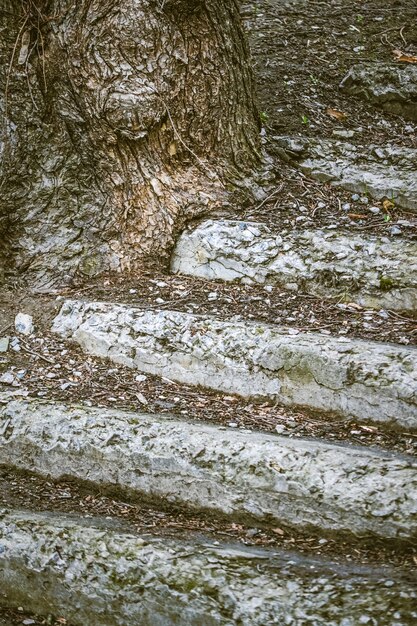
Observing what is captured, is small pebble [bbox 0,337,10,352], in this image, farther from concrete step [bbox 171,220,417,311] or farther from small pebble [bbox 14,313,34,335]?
concrete step [bbox 171,220,417,311]

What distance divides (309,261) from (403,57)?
234cm

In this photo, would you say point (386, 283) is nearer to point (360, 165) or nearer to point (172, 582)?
point (360, 165)

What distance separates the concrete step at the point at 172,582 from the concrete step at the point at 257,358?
0.78 meters

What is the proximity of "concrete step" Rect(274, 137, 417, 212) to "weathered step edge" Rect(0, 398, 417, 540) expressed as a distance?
1.88m

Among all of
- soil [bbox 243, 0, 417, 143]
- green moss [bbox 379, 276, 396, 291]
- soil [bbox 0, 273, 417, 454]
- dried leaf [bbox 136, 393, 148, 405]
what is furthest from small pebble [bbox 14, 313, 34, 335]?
soil [bbox 243, 0, 417, 143]

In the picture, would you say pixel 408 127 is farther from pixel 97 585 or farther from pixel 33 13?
pixel 97 585

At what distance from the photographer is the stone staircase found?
7.87 ft

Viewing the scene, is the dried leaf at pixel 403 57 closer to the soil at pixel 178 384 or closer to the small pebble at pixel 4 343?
the soil at pixel 178 384

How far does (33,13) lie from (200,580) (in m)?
2.87

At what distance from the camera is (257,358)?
3189mm

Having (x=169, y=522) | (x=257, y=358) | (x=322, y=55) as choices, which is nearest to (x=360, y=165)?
(x=322, y=55)

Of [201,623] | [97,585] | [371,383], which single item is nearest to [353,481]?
[371,383]

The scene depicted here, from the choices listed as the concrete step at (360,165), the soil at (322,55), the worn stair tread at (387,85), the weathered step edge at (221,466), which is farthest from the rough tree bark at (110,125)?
the worn stair tread at (387,85)

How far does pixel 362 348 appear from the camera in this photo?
303cm
